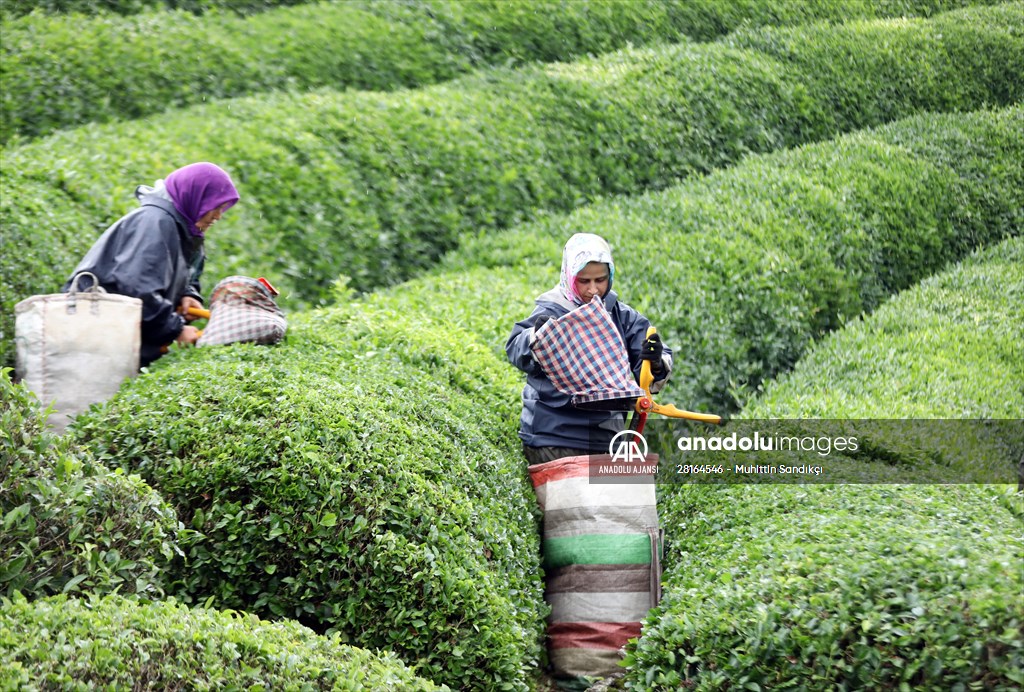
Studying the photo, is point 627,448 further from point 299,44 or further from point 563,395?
point 299,44

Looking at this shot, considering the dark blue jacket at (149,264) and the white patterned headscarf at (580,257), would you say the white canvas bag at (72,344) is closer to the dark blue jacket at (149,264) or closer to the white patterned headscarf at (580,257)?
the dark blue jacket at (149,264)

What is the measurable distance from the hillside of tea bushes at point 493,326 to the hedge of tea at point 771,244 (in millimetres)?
44

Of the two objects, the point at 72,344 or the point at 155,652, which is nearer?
the point at 155,652

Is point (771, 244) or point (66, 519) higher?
point (771, 244)

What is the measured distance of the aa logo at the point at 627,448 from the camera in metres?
5.66

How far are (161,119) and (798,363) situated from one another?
6.11m

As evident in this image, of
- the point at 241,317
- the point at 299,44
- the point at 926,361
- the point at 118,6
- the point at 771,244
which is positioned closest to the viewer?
the point at 241,317

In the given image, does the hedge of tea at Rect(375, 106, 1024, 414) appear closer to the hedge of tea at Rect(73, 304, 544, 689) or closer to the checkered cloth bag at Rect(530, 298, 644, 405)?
the checkered cloth bag at Rect(530, 298, 644, 405)

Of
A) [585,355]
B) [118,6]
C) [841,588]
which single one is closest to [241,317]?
[585,355]

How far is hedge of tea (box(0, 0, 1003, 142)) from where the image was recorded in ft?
33.6

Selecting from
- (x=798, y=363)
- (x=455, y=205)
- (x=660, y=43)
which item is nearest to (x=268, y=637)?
(x=798, y=363)

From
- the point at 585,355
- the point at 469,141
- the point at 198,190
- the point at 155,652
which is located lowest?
the point at 155,652

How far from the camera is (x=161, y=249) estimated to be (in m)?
6.09

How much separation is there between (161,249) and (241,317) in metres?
0.56
